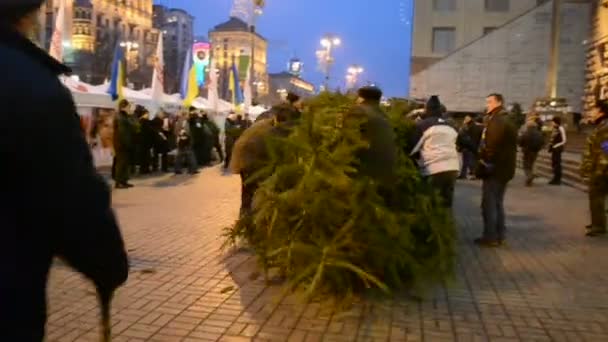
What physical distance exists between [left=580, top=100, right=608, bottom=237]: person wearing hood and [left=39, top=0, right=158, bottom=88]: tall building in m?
35.4

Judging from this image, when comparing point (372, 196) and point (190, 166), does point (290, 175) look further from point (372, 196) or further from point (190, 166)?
point (190, 166)

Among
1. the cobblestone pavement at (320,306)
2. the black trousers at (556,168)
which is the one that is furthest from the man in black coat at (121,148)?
the black trousers at (556,168)

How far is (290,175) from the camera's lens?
618 centimetres

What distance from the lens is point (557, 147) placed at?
670 inches

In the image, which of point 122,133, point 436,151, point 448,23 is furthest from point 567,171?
point 448,23

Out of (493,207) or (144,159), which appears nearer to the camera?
(493,207)

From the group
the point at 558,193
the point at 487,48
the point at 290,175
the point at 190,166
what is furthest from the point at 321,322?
the point at 487,48

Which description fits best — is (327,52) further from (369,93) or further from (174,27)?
(174,27)

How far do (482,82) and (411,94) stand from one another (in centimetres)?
602

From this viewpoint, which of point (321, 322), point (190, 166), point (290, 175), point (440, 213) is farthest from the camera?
point (190, 166)

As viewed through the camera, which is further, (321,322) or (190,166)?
(190,166)

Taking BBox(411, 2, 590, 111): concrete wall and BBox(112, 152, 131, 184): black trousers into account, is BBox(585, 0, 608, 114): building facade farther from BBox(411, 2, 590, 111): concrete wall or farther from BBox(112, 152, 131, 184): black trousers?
BBox(112, 152, 131, 184): black trousers

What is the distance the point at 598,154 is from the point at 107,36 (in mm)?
76732

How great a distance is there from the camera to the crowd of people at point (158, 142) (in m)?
14.3
